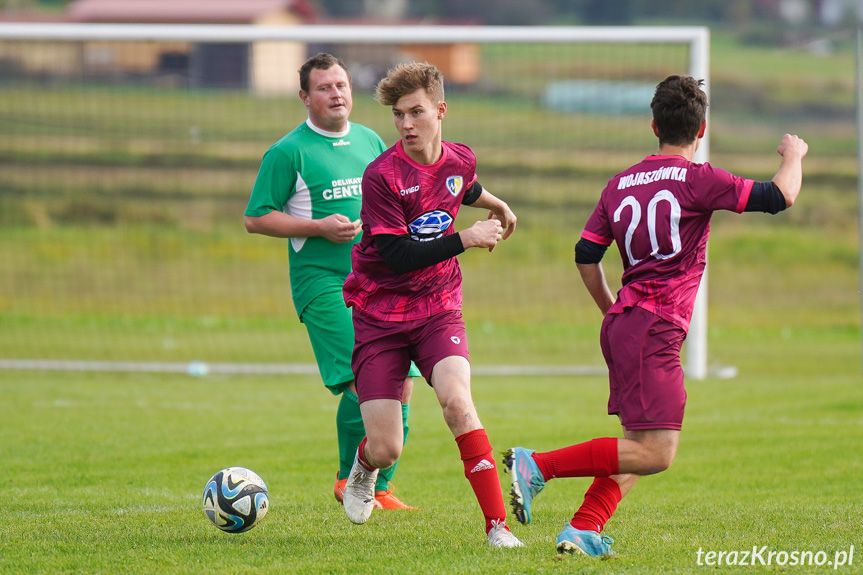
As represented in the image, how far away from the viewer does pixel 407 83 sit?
4977 mm

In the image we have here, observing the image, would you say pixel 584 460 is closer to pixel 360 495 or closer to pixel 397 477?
pixel 360 495

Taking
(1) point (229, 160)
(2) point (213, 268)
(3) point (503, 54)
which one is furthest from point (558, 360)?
(2) point (213, 268)

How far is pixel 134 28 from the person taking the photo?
12.3 m

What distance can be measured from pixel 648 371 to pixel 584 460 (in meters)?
0.49

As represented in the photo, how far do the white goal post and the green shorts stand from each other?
6752 millimetres

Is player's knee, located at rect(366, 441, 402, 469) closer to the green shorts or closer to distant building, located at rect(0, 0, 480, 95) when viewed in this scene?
the green shorts

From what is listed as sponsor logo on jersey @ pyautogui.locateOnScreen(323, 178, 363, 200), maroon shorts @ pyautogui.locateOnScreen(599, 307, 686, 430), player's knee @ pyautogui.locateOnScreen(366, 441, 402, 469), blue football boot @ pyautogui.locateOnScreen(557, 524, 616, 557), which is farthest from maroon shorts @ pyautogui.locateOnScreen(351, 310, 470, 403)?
sponsor logo on jersey @ pyautogui.locateOnScreen(323, 178, 363, 200)

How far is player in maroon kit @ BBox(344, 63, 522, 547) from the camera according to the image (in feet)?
16.0

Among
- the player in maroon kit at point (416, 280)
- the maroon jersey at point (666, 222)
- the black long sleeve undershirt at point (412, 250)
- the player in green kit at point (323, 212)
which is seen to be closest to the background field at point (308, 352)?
the player in maroon kit at point (416, 280)

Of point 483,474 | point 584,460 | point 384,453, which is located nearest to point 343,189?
point 384,453

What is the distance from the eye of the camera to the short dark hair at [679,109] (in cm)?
462

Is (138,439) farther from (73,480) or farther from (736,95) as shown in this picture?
(736,95)

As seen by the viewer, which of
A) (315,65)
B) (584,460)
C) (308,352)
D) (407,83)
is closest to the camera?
(584,460)

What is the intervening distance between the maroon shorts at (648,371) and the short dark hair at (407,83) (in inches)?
55.9
